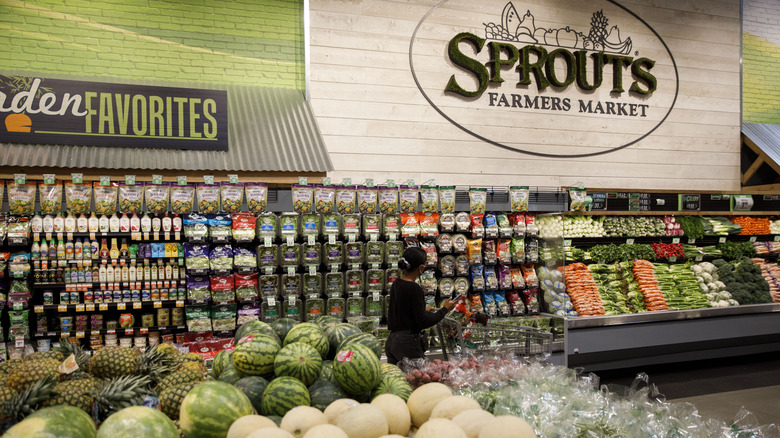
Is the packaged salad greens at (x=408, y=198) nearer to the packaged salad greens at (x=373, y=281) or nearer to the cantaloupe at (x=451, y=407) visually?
the packaged salad greens at (x=373, y=281)

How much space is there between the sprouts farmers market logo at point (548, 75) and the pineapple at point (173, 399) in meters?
5.17

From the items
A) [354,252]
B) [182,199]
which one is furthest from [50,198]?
[354,252]

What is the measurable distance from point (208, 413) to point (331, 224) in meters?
3.43

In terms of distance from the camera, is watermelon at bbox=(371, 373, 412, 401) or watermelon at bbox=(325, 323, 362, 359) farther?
watermelon at bbox=(325, 323, 362, 359)

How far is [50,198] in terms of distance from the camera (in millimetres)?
4230

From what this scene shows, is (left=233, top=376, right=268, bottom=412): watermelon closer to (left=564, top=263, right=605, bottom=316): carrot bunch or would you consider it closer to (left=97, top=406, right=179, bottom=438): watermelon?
(left=97, top=406, right=179, bottom=438): watermelon

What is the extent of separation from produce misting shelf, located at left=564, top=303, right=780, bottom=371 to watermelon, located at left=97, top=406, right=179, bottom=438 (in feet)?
14.9

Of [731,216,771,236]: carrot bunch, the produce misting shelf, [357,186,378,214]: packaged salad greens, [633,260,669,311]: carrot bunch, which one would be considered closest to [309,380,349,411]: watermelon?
[357,186,378,214]: packaged salad greens

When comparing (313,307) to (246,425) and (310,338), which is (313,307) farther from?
(246,425)

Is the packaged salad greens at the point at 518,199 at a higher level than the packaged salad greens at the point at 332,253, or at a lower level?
higher

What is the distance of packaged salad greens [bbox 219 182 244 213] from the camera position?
4.61 m

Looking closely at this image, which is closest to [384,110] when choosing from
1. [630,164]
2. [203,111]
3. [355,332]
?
[203,111]

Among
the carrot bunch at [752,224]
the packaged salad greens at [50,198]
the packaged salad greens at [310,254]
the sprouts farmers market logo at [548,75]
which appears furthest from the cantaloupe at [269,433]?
the carrot bunch at [752,224]

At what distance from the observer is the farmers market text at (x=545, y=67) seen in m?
6.51
